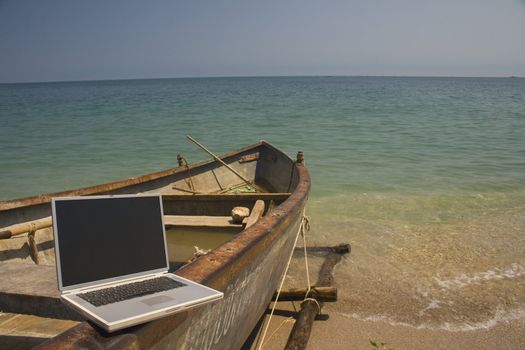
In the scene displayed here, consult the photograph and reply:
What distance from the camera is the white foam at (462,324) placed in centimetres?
447

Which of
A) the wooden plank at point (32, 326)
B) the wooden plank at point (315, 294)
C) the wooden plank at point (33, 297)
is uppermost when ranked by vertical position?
the wooden plank at point (33, 297)

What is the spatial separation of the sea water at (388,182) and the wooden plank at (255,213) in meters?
1.44

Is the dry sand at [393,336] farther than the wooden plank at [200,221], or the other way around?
the wooden plank at [200,221]

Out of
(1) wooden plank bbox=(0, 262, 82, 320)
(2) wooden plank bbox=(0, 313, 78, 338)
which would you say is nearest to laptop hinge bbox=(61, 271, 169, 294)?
(2) wooden plank bbox=(0, 313, 78, 338)

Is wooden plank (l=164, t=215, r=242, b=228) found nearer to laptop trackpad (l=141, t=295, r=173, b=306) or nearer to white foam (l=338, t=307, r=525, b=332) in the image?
white foam (l=338, t=307, r=525, b=332)

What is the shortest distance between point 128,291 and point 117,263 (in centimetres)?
17

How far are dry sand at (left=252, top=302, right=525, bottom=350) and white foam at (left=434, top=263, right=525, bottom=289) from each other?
996 millimetres

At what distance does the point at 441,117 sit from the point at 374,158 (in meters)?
17.7

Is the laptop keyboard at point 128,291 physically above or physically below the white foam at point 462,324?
above

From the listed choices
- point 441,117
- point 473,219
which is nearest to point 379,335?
point 473,219

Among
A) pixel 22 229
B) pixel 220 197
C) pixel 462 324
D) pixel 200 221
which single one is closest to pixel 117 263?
pixel 22 229

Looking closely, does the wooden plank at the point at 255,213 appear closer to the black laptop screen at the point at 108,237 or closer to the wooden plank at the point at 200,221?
the wooden plank at the point at 200,221

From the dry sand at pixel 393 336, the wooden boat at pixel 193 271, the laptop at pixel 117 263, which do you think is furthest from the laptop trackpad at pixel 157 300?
the dry sand at pixel 393 336

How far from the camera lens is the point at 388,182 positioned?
11.9 m
